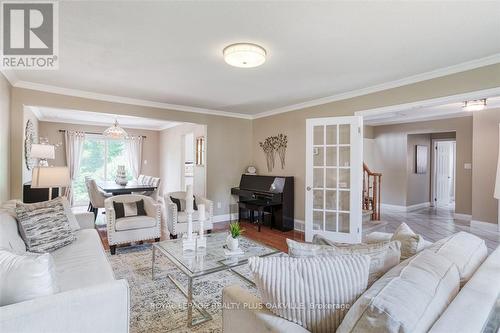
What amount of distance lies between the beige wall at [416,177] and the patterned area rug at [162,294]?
235 inches

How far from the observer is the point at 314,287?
1033mm

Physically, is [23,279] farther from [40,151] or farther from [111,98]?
[111,98]

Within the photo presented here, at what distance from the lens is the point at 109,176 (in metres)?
7.99

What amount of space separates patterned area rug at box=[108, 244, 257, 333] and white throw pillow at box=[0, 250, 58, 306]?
0.96m

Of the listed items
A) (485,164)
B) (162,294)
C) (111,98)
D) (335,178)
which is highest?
(111,98)

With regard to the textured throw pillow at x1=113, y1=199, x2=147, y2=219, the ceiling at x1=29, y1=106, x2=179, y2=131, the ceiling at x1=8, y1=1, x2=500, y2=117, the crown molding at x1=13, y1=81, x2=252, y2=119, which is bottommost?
the textured throw pillow at x1=113, y1=199, x2=147, y2=219

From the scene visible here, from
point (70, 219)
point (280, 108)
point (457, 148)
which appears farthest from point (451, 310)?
point (457, 148)

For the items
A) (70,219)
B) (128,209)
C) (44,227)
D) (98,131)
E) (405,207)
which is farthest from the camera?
(98,131)

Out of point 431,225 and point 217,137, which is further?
point 217,137

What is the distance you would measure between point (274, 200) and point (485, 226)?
4.06 meters

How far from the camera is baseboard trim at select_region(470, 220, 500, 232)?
4.82m

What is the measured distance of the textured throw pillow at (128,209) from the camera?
3.79 meters

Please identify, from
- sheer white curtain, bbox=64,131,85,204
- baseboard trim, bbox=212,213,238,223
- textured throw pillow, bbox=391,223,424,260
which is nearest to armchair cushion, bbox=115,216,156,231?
baseboard trim, bbox=212,213,238,223

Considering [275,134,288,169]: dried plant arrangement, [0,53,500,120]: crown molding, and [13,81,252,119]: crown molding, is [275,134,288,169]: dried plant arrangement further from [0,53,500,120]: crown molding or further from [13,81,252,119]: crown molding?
[13,81,252,119]: crown molding
